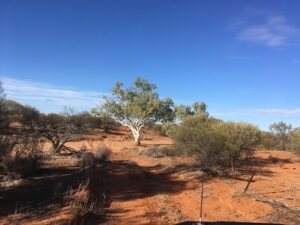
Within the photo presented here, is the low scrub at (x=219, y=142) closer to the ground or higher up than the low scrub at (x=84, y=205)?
higher up

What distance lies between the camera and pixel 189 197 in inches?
501

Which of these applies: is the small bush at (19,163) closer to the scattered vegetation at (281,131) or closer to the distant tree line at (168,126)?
the distant tree line at (168,126)

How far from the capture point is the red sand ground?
9.92 metres

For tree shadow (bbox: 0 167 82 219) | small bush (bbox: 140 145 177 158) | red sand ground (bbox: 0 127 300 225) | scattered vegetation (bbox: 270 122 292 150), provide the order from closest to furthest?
tree shadow (bbox: 0 167 82 219) → red sand ground (bbox: 0 127 300 225) → small bush (bbox: 140 145 177 158) → scattered vegetation (bbox: 270 122 292 150)

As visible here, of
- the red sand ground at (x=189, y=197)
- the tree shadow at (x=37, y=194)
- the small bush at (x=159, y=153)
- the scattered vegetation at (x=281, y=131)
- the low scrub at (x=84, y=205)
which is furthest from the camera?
the scattered vegetation at (x=281, y=131)

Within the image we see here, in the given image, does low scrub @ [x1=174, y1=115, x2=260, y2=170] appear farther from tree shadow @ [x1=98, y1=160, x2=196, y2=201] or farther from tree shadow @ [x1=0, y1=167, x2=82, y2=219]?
tree shadow @ [x1=0, y1=167, x2=82, y2=219]

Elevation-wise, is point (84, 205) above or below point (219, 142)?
below

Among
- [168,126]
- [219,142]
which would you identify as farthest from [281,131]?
[219,142]

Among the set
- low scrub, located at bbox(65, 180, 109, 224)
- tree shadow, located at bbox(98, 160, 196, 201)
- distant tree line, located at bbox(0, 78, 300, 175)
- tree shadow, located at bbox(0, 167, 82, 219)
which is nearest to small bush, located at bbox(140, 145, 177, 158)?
distant tree line, located at bbox(0, 78, 300, 175)

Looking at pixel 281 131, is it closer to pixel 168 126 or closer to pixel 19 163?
pixel 168 126

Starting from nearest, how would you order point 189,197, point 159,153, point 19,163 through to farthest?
point 189,197
point 19,163
point 159,153

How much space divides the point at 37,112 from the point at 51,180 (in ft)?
133

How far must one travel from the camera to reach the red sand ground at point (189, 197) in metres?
9.92

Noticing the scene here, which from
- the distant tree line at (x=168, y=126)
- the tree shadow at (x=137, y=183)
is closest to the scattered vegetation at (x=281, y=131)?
the distant tree line at (x=168, y=126)
